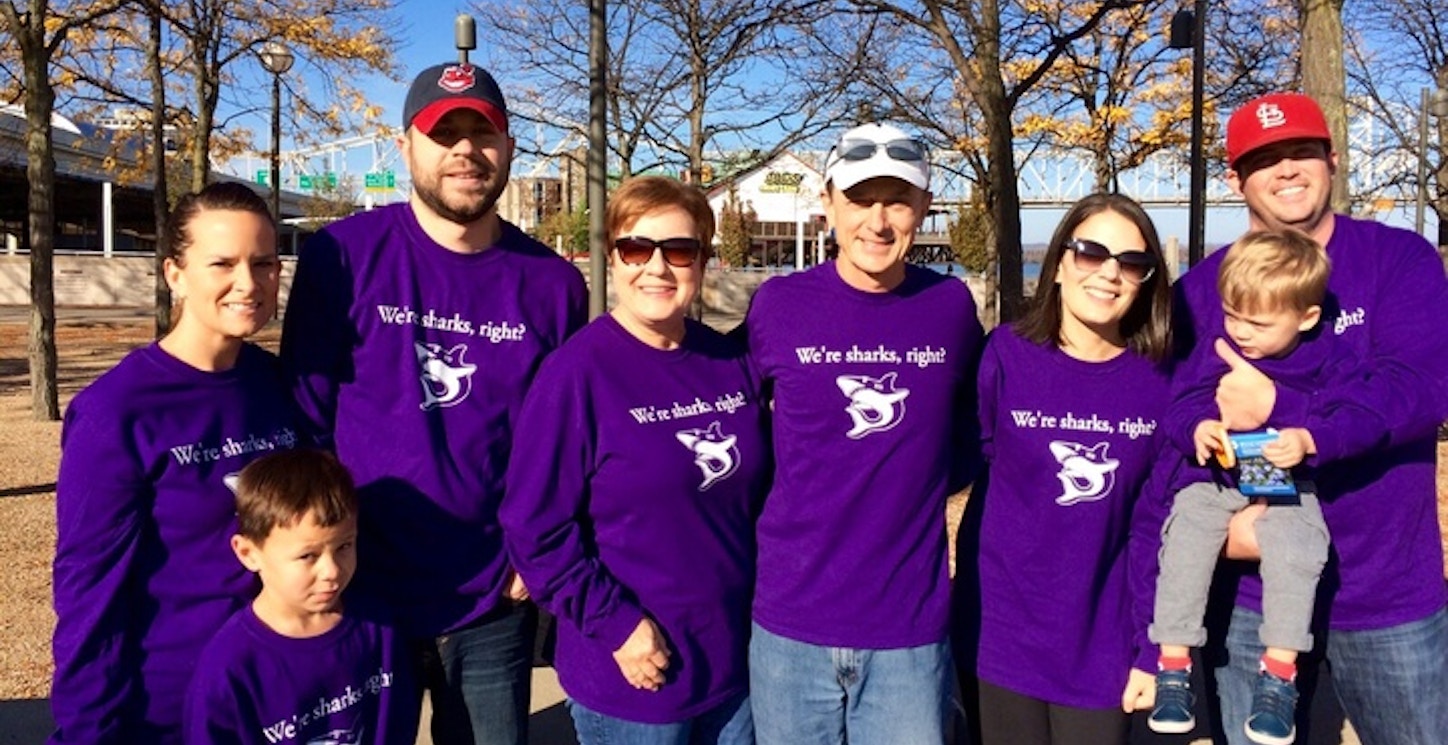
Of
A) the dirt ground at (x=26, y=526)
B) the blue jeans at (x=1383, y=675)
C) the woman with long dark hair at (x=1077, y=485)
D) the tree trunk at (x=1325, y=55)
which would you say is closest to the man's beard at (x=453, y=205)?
the woman with long dark hair at (x=1077, y=485)

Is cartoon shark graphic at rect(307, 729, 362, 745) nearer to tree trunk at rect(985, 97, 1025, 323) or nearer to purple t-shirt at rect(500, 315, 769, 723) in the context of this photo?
purple t-shirt at rect(500, 315, 769, 723)

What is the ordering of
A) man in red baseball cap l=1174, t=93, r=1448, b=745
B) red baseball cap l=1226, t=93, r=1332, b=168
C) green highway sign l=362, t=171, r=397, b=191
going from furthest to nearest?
green highway sign l=362, t=171, r=397, b=191 → red baseball cap l=1226, t=93, r=1332, b=168 → man in red baseball cap l=1174, t=93, r=1448, b=745

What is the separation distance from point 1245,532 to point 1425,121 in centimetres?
2227

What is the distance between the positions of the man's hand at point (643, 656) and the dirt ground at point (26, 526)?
3635 millimetres

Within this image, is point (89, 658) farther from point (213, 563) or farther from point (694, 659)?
point (694, 659)

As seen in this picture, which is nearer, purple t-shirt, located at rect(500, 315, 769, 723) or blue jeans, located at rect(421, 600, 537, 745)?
purple t-shirt, located at rect(500, 315, 769, 723)

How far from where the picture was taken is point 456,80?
2832 mm

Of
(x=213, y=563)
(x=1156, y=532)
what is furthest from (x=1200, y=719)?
(x=213, y=563)

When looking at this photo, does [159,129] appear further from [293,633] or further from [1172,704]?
[1172,704]

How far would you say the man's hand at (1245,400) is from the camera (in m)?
2.48

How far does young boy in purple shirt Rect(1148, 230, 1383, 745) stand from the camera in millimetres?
2457

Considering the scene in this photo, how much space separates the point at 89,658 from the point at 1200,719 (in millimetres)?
3799

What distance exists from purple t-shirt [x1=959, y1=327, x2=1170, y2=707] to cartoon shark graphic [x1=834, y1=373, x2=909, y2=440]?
0.26 meters

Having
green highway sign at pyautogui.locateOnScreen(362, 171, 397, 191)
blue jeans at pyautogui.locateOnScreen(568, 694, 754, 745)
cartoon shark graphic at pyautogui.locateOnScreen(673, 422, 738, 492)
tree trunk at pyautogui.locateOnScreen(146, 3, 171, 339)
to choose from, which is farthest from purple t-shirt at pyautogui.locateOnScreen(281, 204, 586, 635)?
green highway sign at pyautogui.locateOnScreen(362, 171, 397, 191)
